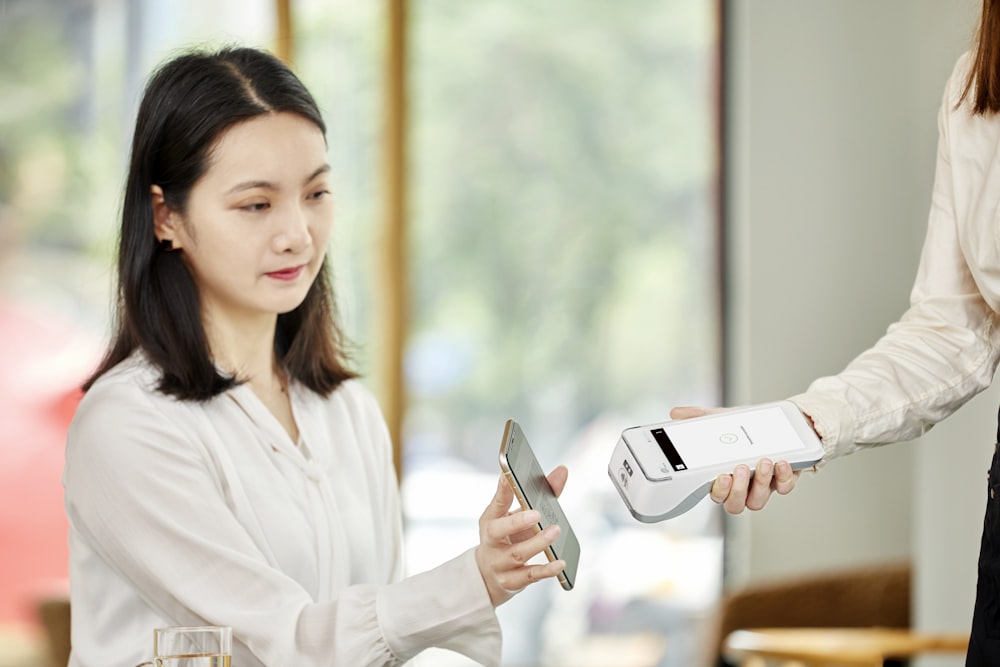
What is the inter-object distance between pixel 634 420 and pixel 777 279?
0.75 meters

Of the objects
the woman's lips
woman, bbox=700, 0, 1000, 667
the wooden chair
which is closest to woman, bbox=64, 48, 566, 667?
the woman's lips

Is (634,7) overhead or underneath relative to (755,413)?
overhead

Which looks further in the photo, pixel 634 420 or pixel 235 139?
pixel 634 420

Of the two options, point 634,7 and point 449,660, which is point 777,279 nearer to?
point 634,7

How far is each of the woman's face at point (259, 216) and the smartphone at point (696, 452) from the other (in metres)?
0.55

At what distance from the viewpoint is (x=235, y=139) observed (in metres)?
1.66

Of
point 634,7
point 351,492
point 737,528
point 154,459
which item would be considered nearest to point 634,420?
point 737,528

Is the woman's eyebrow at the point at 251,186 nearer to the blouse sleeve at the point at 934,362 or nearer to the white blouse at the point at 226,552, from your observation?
the white blouse at the point at 226,552

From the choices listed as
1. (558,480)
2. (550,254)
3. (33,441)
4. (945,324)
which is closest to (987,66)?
(945,324)

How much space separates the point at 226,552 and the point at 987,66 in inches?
43.1

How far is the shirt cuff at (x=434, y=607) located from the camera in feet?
4.81

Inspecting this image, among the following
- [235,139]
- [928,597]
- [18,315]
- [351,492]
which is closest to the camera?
→ [235,139]

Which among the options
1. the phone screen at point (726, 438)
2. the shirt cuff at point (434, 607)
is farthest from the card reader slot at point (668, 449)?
the shirt cuff at point (434, 607)

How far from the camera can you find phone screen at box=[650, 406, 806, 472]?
4.71 feet
